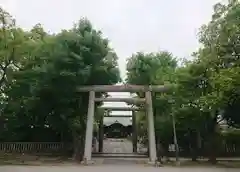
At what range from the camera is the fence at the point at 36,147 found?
2353 centimetres

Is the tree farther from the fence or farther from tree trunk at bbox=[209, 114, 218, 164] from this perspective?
tree trunk at bbox=[209, 114, 218, 164]

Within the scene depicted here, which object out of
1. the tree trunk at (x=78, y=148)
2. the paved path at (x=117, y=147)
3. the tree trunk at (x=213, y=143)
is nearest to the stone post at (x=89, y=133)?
the tree trunk at (x=78, y=148)

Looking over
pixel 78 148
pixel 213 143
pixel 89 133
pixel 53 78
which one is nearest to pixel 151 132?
pixel 89 133

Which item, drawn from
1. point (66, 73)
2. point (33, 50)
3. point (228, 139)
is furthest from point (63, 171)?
point (228, 139)

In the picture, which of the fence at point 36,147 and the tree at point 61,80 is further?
the fence at point 36,147

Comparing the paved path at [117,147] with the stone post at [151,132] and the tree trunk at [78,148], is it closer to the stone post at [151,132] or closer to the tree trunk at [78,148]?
the tree trunk at [78,148]

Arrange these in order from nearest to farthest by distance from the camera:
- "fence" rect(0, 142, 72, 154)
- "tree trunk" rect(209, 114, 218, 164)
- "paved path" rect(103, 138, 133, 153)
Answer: "tree trunk" rect(209, 114, 218, 164), "fence" rect(0, 142, 72, 154), "paved path" rect(103, 138, 133, 153)

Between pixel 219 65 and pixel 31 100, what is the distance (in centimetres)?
1236

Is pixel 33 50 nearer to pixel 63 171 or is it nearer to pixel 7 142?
pixel 7 142

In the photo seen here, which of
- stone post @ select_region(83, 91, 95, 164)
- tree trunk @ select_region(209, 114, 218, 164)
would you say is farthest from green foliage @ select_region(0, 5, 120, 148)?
tree trunk @ select_region(209, 114, 218, 164)

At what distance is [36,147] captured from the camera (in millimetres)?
24188

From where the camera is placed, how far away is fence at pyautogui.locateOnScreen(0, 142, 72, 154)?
23531 millimetres

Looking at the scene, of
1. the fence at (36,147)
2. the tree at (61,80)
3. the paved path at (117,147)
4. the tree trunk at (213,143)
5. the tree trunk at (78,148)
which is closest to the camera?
the tree trunk at (213,143)

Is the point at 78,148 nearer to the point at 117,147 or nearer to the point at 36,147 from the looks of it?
the point at 36,147
